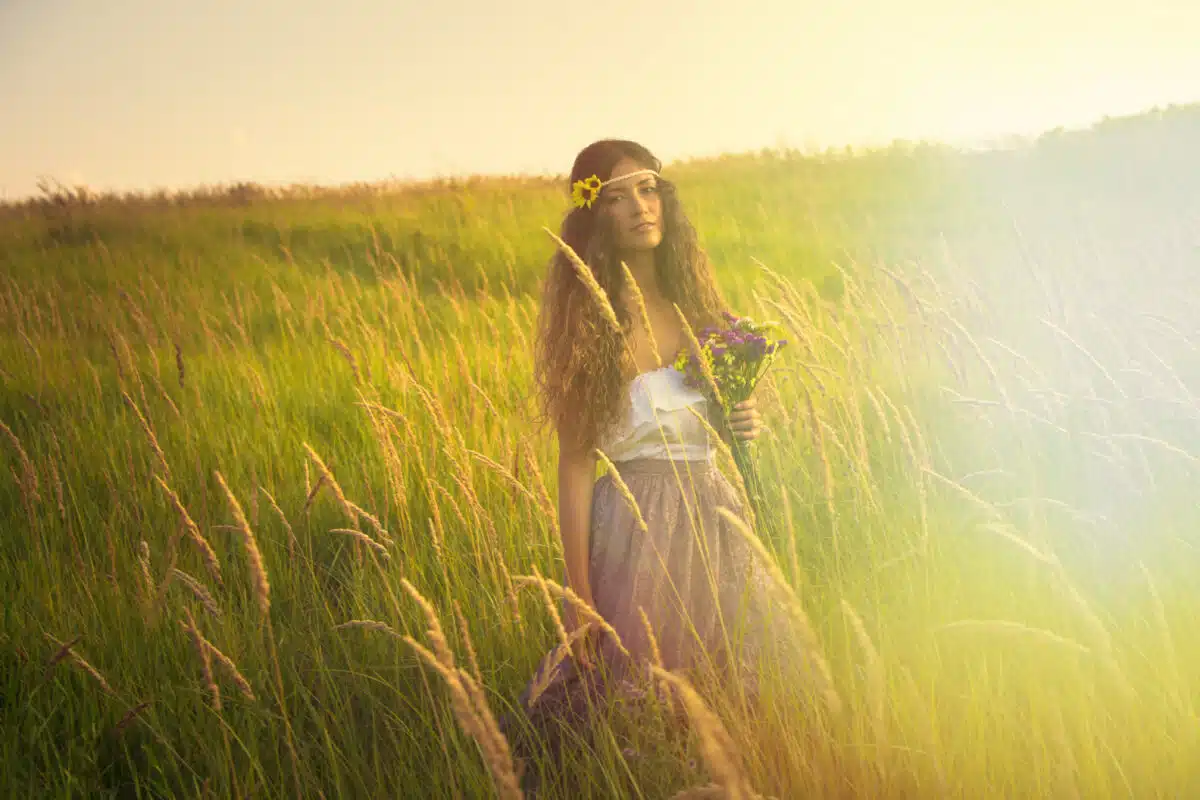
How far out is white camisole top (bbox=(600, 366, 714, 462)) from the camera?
2.18m

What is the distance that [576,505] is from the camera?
7.13 ft

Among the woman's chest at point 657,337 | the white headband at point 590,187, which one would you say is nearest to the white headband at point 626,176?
the white headband at point 590,187

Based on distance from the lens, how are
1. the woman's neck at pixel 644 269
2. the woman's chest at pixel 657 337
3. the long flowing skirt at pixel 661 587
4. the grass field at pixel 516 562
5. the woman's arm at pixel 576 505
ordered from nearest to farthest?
the grass field at pixel 516 562, the long flowing skirt at pixel 661 587, the woman's arm at pixel 576 505, the woman's chest at pixel 657 337, the woman's neck at pixel 644 269

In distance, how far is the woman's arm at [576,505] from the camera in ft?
7.00

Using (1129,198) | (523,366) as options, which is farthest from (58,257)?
(1129,198)

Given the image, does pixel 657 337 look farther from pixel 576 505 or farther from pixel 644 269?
pixel 576 505

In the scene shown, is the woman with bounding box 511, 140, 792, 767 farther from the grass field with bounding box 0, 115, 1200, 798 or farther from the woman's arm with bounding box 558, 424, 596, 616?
the grass field with bounding box 0, 115, 1200, 798

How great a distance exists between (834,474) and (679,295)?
4.21 ft

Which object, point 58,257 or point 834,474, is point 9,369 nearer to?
point 58,257

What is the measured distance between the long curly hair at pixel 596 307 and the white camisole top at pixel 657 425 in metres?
0.04

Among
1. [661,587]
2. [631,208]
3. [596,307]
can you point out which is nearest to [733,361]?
[596,307]

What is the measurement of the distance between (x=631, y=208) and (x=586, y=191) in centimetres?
14

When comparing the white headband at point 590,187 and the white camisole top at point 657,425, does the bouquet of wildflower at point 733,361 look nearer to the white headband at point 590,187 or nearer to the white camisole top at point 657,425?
the white camisole top at point 657,425

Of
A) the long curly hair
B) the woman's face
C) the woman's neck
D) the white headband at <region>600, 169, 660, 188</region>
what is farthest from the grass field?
the white headband at <region>600, 169, 660, 188</region>
